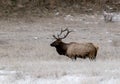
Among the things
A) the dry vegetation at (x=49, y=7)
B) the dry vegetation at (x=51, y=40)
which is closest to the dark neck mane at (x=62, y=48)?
the dry vegetation at (x=51, y=40)

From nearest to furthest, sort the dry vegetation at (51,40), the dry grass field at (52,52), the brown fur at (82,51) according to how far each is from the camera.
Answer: the dry grass field at (52,52) < the dry vegetation at (51,40) < the brown fur at (82,51)

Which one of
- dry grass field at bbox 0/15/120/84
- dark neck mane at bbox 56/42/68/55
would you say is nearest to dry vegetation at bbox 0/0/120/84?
dry grass field at bbox 0/15/120/84

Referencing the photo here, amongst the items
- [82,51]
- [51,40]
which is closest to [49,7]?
[51,40]

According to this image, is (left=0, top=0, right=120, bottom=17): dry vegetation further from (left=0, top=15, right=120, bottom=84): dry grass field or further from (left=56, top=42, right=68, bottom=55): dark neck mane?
(left=56, top=42, right=68, bottom=55): dark neck mane

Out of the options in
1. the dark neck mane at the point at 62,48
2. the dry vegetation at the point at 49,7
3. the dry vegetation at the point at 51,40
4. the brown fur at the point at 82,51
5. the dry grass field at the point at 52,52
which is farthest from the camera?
the dry vegetation at the point at 49,7

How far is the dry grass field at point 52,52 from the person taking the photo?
15781 millimetres

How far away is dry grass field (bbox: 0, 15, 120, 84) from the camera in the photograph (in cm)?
1578

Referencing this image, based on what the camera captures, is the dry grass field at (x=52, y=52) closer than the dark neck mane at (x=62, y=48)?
Yes

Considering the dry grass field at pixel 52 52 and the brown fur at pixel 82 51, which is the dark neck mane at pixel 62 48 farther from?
the brown fur at pixel 82 51

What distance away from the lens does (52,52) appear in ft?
87.4

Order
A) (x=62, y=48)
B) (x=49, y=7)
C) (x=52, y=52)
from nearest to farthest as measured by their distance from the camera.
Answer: (x=62, y=48), (x=52, y=52), (x=49, y=7)

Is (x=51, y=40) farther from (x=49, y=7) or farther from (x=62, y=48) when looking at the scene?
(x=49, y=7)

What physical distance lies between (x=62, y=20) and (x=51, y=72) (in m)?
24.5

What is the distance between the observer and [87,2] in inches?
1788
